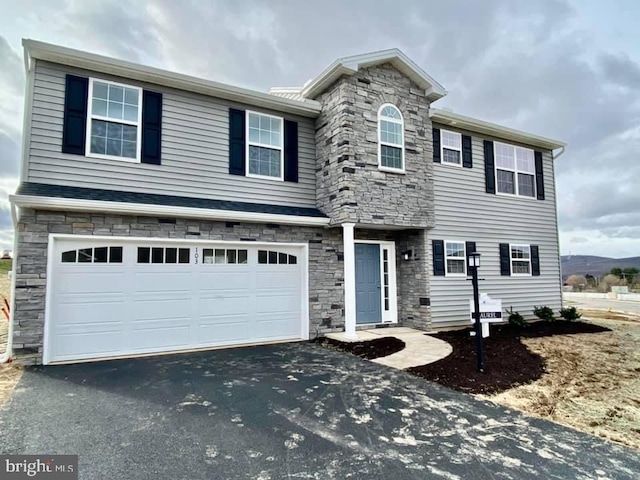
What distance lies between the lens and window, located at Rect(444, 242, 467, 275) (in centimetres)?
980

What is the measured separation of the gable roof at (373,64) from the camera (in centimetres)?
795

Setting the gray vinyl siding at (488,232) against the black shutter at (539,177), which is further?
the black shutter at (539,177)

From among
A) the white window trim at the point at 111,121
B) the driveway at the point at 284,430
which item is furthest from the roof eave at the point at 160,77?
the driveway at the point at 284,430

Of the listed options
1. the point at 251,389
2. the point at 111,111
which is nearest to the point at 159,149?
the point at 111,111

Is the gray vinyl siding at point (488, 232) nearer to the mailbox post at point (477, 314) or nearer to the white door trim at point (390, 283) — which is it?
the white door trim at point (390, 283)

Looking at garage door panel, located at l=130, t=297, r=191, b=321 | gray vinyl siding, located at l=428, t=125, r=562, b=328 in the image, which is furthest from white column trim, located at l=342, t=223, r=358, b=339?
garage door panel, located at l=130, t=297, r=191, b=321

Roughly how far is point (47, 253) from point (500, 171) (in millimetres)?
11411

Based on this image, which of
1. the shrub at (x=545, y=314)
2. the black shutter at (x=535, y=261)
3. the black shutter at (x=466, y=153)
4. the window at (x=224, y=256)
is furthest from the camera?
the black shutter at (x=535, y=261)

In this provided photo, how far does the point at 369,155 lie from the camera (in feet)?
27.0

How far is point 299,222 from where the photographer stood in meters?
8.02

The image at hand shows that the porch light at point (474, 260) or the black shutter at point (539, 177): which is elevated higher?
the black shutter at point (539, 177)

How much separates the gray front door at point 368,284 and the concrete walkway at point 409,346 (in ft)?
1.35

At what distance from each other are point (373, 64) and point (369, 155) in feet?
7.24

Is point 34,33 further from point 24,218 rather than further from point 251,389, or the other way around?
point 251,389
